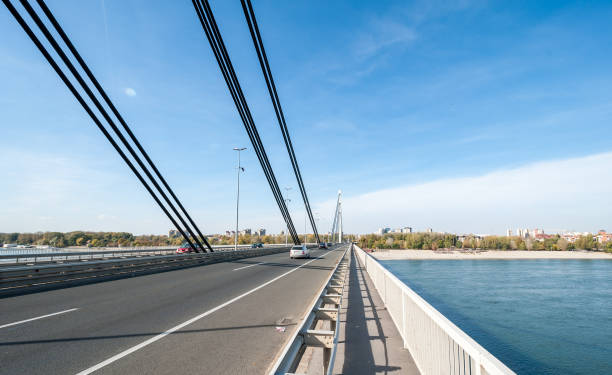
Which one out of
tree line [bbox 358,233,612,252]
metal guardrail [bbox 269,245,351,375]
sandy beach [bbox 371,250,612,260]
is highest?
metal guardrail [bbox 269,245,351,375]

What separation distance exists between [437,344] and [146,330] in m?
5.34

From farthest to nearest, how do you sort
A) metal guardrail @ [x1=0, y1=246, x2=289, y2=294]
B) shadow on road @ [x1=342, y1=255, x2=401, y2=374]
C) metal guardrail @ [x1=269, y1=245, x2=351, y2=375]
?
metal guardrail @ [x1=0, y1=246, x2=289, y2=294] → shadow on road @ [x1=342, y1=255, x2=401, y2=374] → metal guardrail @ [x1=269, y1=245, x2=351, y2=375]

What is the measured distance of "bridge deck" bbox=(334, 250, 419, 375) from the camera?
4.18 metres

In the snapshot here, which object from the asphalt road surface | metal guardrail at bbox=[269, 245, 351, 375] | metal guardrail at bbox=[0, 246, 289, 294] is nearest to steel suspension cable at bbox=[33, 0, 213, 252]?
metal guardrail at bbox=[0, 246, 289, 294]

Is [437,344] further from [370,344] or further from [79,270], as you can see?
[79,270]

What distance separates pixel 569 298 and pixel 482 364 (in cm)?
3714

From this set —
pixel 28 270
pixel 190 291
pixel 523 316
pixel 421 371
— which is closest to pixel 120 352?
pixel 421 371

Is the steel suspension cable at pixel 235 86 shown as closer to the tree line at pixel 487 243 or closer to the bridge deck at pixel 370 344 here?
the bridge deck at pixel 370 344

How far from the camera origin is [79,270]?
40.8ft

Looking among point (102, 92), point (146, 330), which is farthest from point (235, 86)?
point (146, 330)

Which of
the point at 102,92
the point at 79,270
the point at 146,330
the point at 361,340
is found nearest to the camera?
→ the point at 361,340

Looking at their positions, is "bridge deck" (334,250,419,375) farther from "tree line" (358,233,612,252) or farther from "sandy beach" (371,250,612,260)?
"tree line" (358,233,612,252)

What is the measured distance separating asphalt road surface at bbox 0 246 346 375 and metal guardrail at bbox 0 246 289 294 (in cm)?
99

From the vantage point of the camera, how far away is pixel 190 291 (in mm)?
10227
